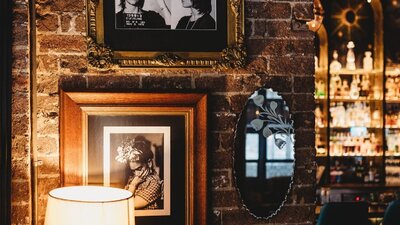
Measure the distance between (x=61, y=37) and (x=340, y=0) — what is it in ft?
13.7

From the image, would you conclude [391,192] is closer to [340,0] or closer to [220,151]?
[340,0]

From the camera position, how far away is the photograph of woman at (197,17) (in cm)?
232

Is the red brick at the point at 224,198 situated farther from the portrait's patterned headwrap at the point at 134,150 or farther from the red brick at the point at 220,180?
the portrait's patterned headwrap at the point at 134,150

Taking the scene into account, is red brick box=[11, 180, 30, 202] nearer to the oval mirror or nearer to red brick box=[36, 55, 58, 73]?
red brick box=[36, 55, 58, 73]

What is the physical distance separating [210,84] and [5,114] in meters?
0.89

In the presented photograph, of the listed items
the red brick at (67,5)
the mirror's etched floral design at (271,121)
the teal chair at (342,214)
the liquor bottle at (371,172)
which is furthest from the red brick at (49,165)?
the liquor bottle at (371,172)

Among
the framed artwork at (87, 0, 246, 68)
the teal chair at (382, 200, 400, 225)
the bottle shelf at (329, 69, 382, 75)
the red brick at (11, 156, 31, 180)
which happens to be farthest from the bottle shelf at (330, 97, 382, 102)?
the red brick at (11, 156, 31, 180)

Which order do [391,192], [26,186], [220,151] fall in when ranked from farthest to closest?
[391,192], [220,151], [26,186]

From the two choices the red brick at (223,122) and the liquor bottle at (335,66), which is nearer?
the red brick at (223,122)

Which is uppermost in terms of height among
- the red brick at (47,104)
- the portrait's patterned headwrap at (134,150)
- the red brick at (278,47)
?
the red brick at (278,47)

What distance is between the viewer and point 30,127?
2217mm

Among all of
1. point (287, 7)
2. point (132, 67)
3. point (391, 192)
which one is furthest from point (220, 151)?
point (391, 192)

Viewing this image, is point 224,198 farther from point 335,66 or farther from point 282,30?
point 335,66

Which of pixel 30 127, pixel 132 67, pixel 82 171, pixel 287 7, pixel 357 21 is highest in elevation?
pixel 357 21
